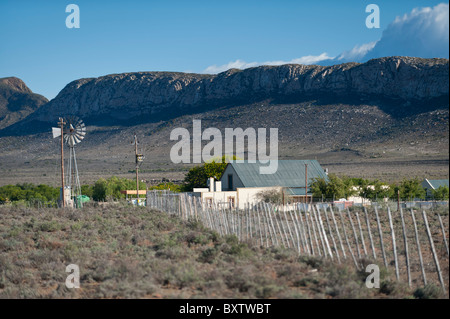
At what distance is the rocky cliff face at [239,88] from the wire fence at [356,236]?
84.7 m

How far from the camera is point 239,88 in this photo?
454 ft

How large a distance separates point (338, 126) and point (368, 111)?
29.8ft

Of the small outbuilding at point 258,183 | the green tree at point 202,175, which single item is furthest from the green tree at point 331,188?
the green tree at point 202,175

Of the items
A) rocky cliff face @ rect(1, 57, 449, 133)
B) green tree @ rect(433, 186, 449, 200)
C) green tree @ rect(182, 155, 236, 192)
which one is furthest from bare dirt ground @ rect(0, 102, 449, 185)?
green tree @ rect(182, 155, 236, 192)

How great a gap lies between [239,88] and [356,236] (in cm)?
12744

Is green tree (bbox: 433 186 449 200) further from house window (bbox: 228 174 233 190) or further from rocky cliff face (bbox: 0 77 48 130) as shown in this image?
rocky cliff face (bbox: 0 77 48 130)

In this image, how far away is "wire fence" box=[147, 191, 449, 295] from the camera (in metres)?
11.5

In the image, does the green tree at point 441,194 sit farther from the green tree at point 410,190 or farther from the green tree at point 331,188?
the green tree at point 331,188

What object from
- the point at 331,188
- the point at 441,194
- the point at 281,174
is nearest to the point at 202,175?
the point at 281,174

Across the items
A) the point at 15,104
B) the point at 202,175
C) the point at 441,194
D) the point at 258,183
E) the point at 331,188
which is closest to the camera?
the point at 331,188

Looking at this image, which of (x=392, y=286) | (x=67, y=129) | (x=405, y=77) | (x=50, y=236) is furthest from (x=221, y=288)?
(x=405, y=77)

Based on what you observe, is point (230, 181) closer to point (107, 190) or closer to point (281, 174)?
point (281, 174)

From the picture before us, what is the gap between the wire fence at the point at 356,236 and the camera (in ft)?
37.7
